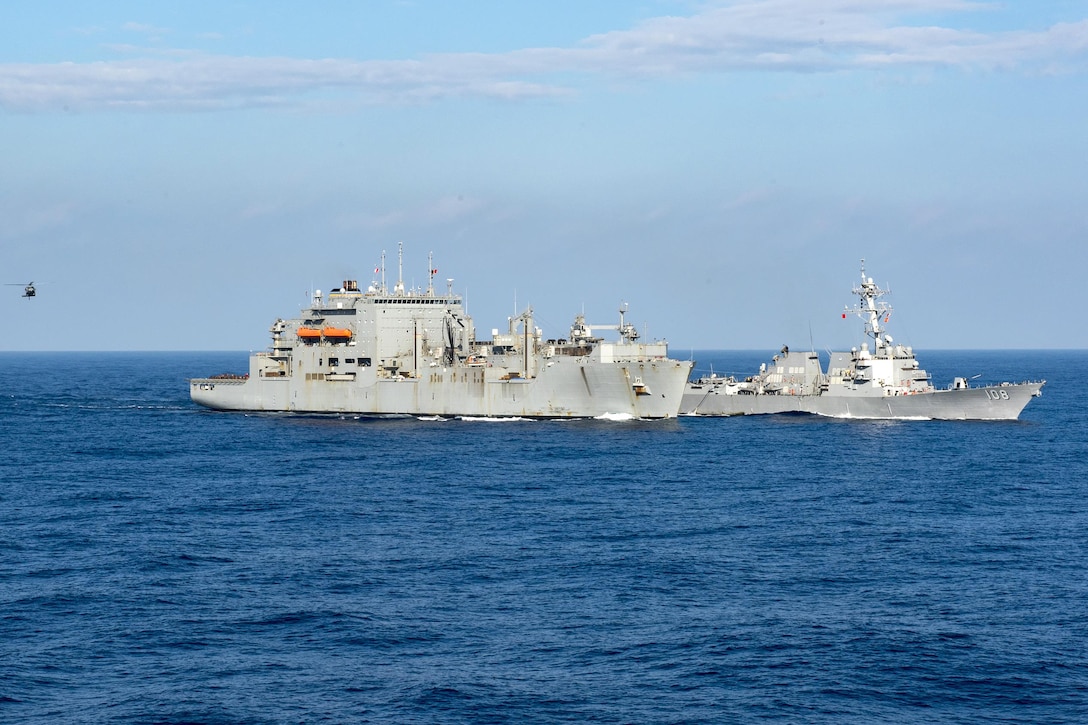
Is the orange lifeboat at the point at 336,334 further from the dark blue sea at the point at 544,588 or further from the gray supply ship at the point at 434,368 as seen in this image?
the dark blue sea at the point at 544,588

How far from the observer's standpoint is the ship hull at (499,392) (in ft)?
234

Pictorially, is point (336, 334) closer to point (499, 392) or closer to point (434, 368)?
point (434, 368)

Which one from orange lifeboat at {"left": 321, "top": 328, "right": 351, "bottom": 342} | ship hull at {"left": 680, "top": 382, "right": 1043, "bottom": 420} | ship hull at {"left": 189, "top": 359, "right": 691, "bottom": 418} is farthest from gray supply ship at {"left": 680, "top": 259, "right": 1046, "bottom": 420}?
orange lifeboat at {"left": 321, "top": 328, "right": 351, "bottom": 342}

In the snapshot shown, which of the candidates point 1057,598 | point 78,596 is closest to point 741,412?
point 1057,598

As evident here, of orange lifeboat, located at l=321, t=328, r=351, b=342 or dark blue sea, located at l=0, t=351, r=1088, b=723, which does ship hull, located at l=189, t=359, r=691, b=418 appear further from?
dark blue sea, located at l=0, t=351, r=1088, b=723

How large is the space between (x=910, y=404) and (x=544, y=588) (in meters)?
50.5

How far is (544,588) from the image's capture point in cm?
3069

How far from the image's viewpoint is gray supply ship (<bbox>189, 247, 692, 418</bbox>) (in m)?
71.7

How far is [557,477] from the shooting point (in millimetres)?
51250

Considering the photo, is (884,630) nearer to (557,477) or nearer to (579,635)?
(579,635)

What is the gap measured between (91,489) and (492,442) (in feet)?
72.1

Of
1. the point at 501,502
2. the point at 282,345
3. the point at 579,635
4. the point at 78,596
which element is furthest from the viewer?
the point at 282,345

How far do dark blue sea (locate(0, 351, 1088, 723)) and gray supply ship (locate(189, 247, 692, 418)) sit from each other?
12.9 m

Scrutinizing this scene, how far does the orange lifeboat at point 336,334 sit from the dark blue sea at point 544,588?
814 inches
